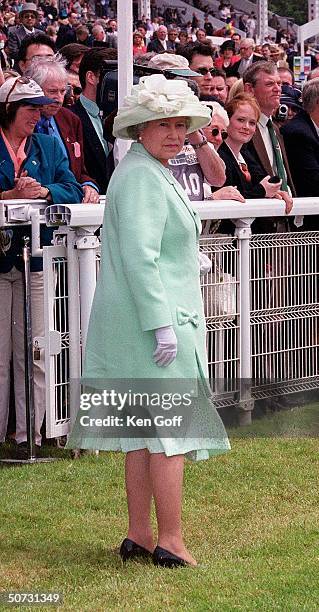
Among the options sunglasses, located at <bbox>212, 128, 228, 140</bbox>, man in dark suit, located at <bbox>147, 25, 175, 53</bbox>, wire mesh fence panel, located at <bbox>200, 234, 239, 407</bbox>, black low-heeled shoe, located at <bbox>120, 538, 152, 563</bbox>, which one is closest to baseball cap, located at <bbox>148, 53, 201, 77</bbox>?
sunglasses, located at <bbox>212, 128, 228, 140</bbox>

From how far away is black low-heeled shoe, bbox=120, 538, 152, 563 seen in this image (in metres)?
5.53

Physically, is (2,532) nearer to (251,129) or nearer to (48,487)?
(48,487)

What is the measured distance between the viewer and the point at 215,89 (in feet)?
37.8

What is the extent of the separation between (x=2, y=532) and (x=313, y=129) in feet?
16.8

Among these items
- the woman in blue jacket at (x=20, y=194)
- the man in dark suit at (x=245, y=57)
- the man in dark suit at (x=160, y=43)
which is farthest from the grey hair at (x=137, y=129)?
the man in dark suit at (x=160, y=43)

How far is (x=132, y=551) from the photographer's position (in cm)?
554

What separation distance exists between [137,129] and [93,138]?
3.65 meters

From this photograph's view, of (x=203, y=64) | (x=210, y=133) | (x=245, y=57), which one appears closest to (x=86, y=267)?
(x=210, y=133)

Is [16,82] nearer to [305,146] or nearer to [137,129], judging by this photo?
[137,129]

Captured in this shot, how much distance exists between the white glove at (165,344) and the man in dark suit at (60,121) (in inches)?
120

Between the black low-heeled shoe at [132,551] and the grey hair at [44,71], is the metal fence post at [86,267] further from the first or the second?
the black low-heeled shoe at [132,551]

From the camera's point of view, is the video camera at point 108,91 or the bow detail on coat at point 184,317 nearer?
the bow detail on coat at point 184,317

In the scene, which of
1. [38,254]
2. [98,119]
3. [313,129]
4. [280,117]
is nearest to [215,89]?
[280,117]

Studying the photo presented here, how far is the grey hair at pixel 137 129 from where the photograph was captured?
5.49m
